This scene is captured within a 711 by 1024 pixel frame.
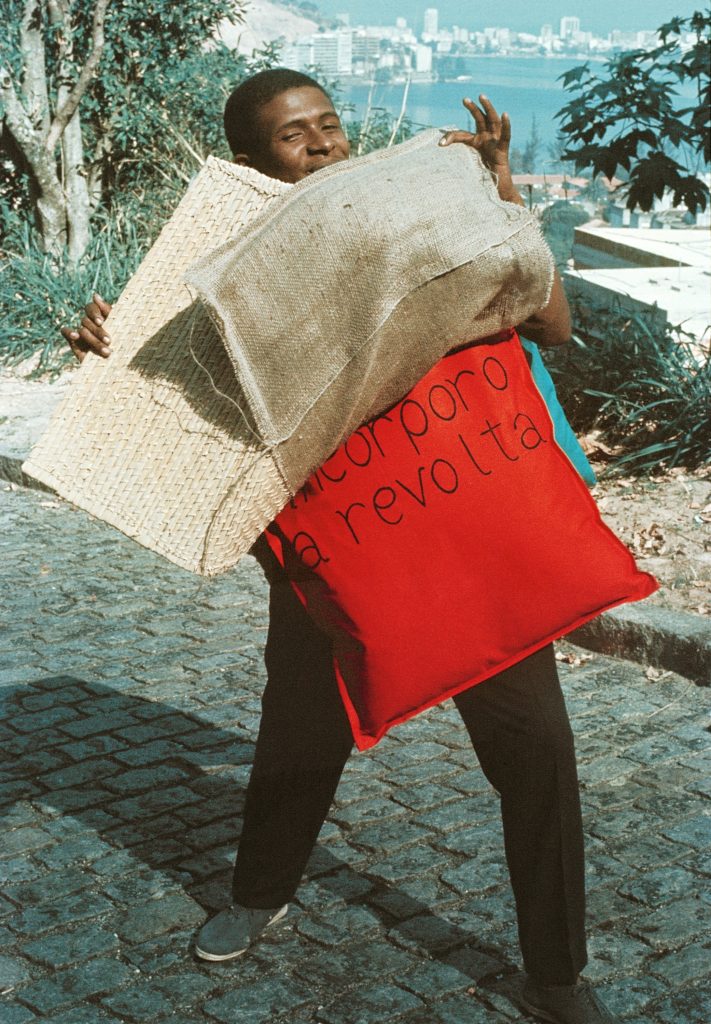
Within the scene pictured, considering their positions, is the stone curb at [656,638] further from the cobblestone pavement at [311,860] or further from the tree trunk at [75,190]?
the tree trunk at [75,190]

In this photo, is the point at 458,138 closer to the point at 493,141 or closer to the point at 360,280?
the point at 493,141

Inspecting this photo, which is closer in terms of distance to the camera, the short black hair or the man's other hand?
the man's other hand

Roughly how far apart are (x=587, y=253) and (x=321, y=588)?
9.50m

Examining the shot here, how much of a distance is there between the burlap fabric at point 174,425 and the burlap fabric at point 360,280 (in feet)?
0.35

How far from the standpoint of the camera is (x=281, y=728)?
285 centimetres

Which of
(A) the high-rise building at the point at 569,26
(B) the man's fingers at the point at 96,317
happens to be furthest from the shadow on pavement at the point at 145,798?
(A) the high-rise building at the point at 569,26

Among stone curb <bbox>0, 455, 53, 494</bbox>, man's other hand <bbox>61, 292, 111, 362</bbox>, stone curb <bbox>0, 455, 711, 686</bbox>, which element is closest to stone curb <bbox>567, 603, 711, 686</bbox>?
stone curb <bbox>0, 455, 711, 686</bbox>

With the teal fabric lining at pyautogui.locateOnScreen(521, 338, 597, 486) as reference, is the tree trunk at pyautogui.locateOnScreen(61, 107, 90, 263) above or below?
below

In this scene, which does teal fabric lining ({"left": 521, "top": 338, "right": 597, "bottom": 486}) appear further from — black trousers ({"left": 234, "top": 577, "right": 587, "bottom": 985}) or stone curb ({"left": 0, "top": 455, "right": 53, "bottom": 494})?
stone curb ({"left": 0, "top": 455, "right": 53, "bottom": 494})

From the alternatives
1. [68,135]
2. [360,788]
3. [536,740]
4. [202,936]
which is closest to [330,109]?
[536,740]

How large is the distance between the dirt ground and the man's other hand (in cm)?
343

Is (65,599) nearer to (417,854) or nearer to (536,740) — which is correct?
(417,854)

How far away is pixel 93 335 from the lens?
91.8 inches

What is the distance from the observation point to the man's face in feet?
8.27
